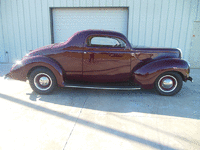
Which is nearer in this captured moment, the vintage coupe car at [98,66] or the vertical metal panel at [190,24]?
the vintage coupe car at [98,66]

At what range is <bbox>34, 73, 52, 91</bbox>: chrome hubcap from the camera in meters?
3.91

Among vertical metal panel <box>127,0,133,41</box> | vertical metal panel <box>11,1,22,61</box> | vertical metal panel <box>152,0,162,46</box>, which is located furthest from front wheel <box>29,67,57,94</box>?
vertical metal panel <box>152,0,162,46</box>

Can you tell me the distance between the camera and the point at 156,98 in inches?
152

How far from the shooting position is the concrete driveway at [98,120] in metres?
2.19

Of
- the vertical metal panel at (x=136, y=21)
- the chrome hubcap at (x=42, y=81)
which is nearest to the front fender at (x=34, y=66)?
the chrome hubcap at (x=42, y=81)

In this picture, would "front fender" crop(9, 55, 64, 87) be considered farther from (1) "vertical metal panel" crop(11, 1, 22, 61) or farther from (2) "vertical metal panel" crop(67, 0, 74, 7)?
(1) "vertical metal panel" crop(11, 1, 22, 61)

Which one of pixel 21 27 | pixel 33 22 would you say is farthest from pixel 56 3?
pixel 21 27

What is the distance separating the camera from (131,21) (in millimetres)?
7406

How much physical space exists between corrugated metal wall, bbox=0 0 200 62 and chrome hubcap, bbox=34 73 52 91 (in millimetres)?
4545

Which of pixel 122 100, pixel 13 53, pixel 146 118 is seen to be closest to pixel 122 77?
pixel 122 100

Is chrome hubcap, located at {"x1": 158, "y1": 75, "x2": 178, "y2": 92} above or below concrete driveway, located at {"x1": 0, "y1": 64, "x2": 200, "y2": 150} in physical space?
above

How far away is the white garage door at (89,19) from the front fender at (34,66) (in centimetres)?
447

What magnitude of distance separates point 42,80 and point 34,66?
16.1 inches

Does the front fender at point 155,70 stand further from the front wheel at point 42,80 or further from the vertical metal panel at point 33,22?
the vertical metal panel at point 33,22
